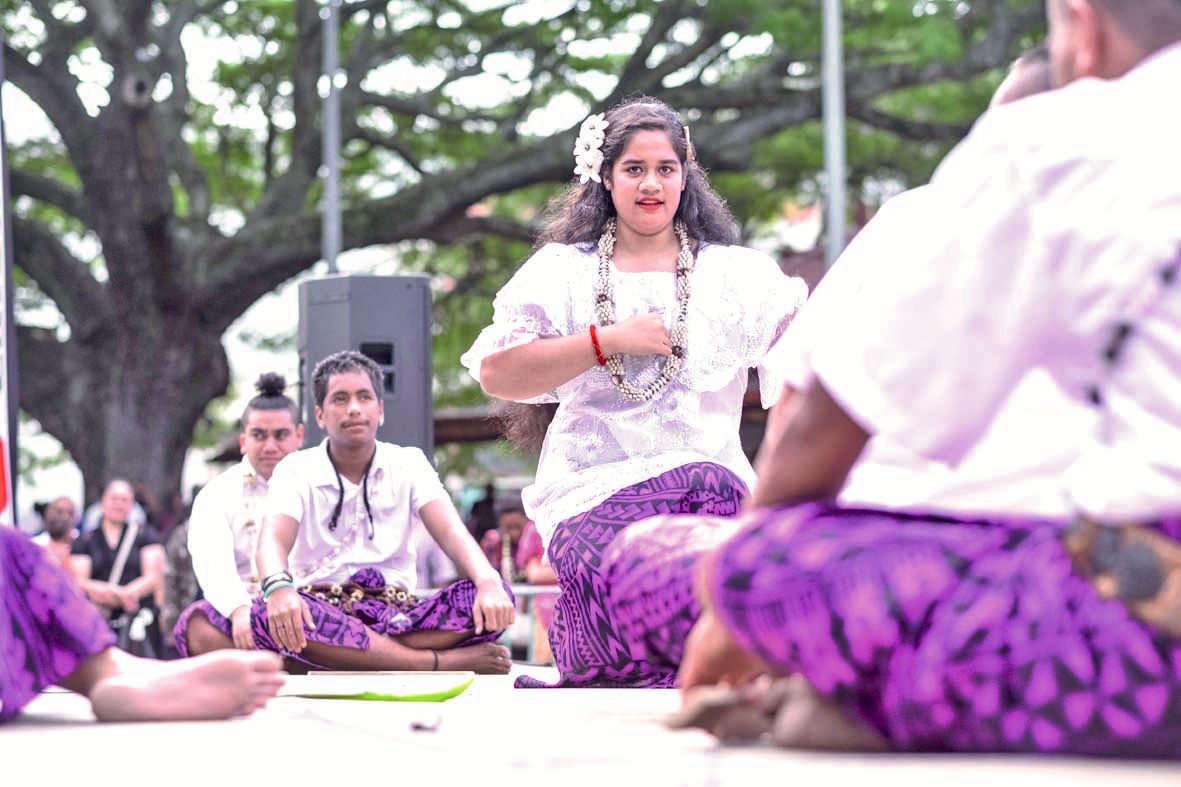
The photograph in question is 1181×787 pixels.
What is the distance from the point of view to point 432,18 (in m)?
15.8

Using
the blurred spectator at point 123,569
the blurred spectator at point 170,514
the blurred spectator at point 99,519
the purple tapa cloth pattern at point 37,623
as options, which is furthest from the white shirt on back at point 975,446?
the blurred spectator at point 170,514

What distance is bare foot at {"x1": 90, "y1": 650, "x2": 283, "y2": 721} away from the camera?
304cm

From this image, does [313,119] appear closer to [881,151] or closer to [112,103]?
[112,103]

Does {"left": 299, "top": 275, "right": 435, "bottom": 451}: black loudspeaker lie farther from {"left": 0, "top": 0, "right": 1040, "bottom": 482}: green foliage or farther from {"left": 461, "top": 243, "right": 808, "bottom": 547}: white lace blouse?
{"left": 0, "top": 0, "right": 1040, "bottom": 482}: green foliage

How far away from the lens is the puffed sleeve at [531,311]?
4.62 metres

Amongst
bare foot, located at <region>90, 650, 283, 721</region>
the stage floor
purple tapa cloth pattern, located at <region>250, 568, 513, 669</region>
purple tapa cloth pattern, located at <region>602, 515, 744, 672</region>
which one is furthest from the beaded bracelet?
purple tapa cloth pattern, located at <region>602, 515, 744, 672</region>

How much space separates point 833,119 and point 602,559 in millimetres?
10140

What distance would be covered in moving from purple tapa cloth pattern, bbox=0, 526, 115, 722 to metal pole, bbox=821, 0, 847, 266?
35.3ft

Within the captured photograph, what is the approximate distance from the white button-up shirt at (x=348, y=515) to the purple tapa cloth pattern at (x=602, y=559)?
183 cm

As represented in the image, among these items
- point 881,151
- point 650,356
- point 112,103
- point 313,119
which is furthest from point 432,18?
point 650,356

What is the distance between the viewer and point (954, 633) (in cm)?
223

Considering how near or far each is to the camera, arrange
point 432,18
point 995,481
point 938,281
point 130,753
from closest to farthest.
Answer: point 938,281 < point 995,481 < point 130,753 < point 432,18

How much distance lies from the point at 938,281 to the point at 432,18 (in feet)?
46.3

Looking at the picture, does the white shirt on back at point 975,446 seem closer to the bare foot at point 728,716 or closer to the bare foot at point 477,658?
the bare foot at point 728,716
